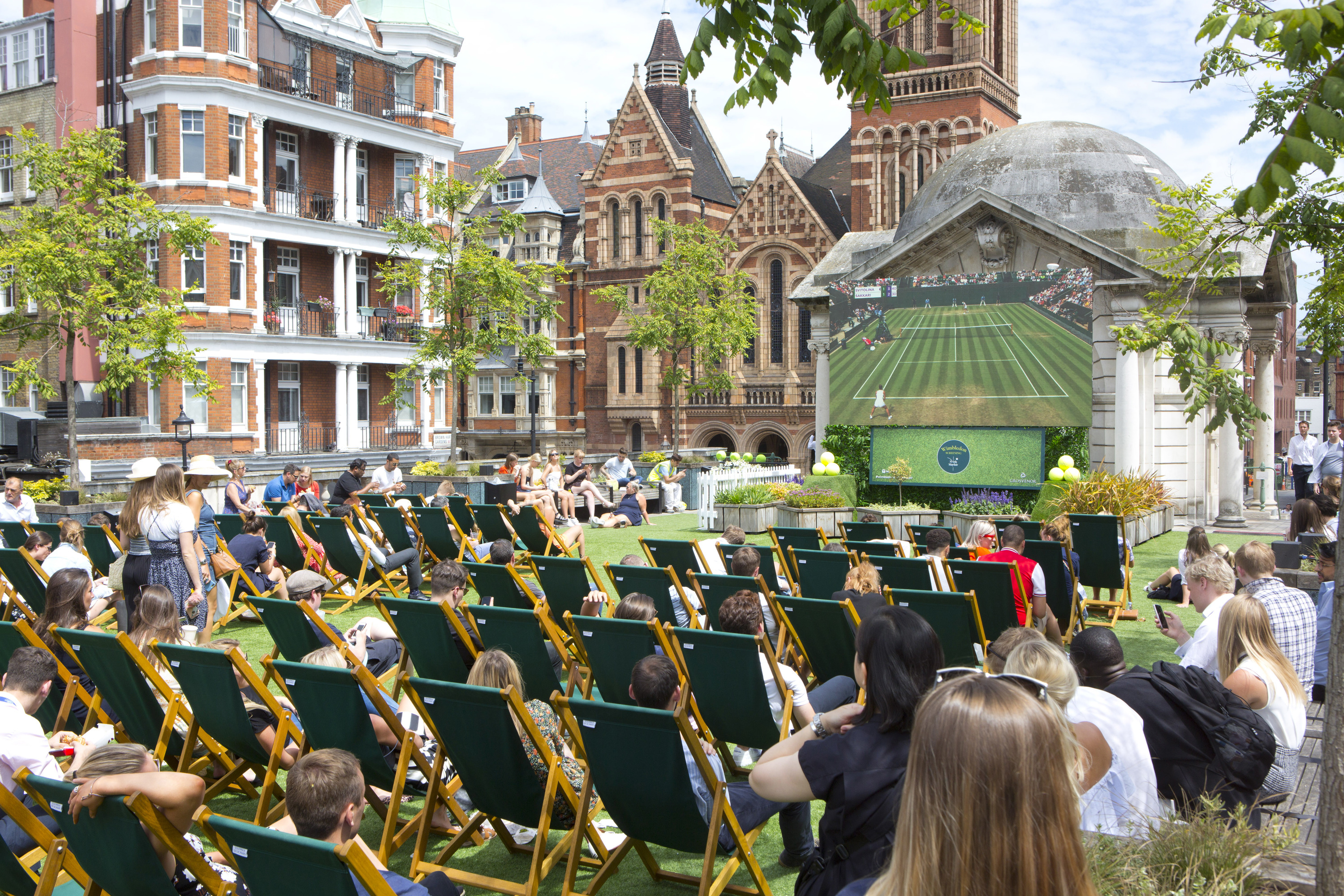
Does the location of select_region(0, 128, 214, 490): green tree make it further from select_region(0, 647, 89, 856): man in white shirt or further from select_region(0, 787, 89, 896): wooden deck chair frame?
select_region(0, 787, 89, 896): wooden deck chair frame

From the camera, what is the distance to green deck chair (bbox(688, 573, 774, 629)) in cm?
710

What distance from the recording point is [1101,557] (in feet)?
34.1

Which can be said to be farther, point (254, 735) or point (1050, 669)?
point (254, 735)

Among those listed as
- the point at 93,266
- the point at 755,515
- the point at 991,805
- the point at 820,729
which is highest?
the point at 93,266

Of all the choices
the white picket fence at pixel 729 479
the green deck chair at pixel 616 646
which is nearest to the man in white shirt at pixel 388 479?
the white picket fence at pixel 729 479

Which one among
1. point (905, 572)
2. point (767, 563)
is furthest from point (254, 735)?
point (767, 563)

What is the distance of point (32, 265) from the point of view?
21.0 meters

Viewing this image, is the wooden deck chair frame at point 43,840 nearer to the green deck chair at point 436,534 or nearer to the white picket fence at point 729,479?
the green deck chair at point 436,534

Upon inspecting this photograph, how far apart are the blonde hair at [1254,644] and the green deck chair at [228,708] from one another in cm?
434

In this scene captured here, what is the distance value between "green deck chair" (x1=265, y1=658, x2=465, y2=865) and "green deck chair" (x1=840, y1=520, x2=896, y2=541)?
285 inches

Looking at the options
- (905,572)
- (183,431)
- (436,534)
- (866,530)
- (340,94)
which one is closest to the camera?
(905,572)

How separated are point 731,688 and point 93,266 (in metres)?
21.5

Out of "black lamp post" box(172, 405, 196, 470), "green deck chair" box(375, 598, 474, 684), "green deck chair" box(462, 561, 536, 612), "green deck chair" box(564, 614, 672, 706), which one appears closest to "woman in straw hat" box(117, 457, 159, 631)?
"green deck chair" box(462, 561, 536, 612)

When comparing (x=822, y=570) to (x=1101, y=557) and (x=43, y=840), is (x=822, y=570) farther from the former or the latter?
(x=43, y=840)
